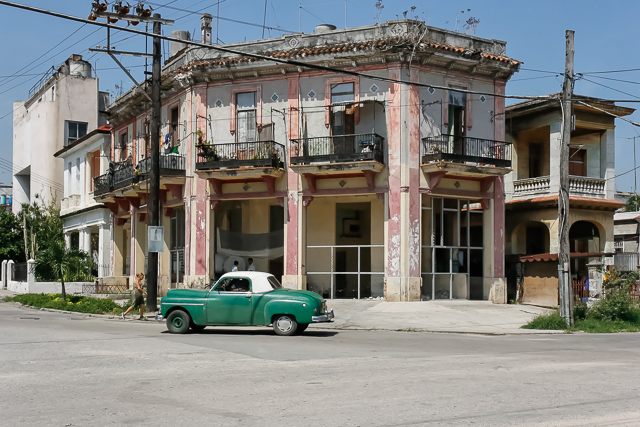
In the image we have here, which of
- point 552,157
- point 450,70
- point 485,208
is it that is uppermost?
point 450,70

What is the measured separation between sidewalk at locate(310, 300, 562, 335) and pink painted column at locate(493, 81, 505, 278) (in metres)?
1.81

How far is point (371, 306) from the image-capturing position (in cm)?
2438

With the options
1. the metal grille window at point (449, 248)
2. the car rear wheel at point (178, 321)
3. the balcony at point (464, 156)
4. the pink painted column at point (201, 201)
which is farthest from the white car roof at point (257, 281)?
the pink painted column at point (201, 201)

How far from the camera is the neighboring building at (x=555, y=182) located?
1120 inches

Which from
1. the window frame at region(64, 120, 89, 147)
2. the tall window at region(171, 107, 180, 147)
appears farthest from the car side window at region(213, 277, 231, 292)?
the window frame at region(64, 120, 89, 147)

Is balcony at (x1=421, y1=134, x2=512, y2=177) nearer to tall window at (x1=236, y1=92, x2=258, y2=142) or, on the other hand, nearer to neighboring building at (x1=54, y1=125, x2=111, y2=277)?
tall window at (x1=236, y1=92, x2=258, y2=142)

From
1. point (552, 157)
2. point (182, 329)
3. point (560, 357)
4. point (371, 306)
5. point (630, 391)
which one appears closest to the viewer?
point (630, 391)

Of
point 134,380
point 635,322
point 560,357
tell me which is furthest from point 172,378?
point 635,322

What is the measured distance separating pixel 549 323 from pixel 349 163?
368 inches

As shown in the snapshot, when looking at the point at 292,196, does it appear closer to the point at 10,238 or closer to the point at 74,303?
the point at 74,303

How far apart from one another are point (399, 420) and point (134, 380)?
4327 millimetres

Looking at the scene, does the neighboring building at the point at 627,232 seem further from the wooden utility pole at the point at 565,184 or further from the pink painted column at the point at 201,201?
the pink painted column at the point at 201,201

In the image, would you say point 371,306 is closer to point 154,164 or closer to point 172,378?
point 154,164

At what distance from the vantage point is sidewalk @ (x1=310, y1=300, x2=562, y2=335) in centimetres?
1978
